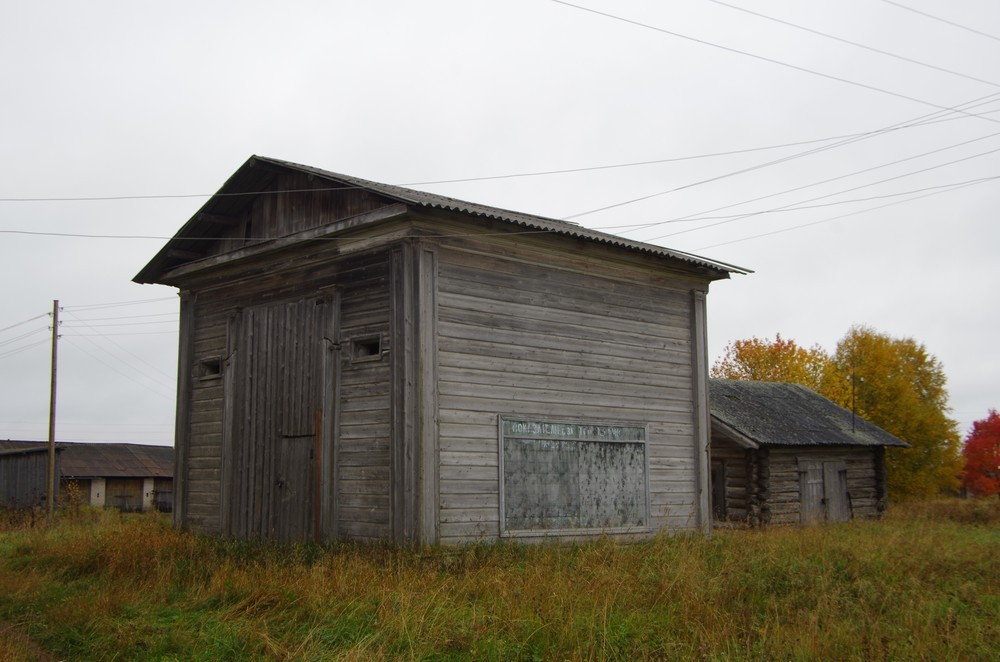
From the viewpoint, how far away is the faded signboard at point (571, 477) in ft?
46.3

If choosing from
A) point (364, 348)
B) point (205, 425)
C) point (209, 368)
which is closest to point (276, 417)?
point (364, 348)

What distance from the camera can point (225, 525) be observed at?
632 inches

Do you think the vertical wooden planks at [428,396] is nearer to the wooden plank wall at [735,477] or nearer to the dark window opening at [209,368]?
the dark window opening at [209,368]

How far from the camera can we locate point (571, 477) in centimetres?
1491

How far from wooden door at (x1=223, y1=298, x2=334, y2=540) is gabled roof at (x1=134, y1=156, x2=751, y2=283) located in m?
1.94

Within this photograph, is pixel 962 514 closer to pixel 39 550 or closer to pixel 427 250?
pixel 427 250

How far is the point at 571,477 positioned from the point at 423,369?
3.35 metres

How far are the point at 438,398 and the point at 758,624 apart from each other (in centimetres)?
578

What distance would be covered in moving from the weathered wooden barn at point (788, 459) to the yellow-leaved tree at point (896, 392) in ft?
23.4

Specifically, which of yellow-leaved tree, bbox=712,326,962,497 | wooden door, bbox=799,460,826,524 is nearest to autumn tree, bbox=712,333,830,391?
yellow-leaved tree, bbox=712,326,962,497

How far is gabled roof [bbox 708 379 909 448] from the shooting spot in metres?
25.0

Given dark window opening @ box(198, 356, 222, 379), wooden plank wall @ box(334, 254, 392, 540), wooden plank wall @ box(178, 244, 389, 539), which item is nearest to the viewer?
wooden plank wall @ box(334, 254, 392, 540)

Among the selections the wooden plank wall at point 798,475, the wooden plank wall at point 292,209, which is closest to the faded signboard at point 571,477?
the wooden plank wall at point 292,209

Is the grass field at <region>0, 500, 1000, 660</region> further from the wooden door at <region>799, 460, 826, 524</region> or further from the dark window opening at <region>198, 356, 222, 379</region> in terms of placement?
the wooden door at <region>799, 460, 826, 524</region>
